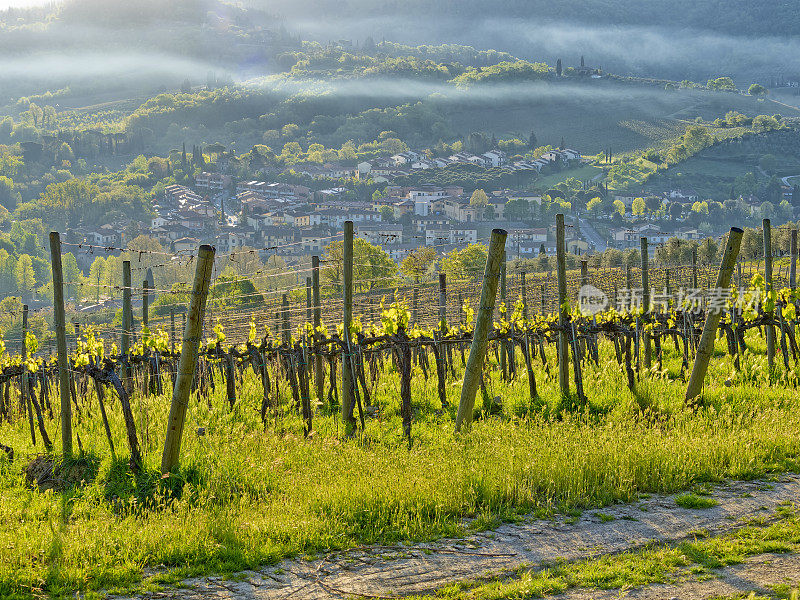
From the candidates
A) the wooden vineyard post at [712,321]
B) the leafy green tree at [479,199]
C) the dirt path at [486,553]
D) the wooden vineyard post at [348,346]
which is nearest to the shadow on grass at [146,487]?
the dirt path at [486,553]

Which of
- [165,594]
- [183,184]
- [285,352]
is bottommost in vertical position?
[165,594]

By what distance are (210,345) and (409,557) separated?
8147 millimetres

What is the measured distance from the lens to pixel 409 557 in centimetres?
620

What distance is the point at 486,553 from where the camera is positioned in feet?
20.5

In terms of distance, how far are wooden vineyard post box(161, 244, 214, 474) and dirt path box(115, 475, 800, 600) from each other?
2480 mm

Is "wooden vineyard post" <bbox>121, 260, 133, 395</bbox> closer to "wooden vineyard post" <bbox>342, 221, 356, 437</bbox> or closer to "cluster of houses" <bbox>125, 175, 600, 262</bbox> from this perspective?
"wooden vineyard post" <bbox>342, 221, 356, 437</bbox>

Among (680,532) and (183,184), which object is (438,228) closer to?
(183,184)

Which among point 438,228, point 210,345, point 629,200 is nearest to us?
point 210,345

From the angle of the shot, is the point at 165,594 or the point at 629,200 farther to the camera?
the point at 629,200

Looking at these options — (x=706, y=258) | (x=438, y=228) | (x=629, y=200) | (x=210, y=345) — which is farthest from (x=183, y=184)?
(x=210, y=345)

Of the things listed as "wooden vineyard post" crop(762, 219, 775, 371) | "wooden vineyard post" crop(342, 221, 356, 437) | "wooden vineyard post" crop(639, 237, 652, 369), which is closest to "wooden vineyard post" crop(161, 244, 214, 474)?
"wooden vineyard post" crop(342, 221, 356, 437)

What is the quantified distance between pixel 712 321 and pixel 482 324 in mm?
3398

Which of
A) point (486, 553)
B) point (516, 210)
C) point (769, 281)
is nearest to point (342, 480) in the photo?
point (486, 553)

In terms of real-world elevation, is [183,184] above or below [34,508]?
above
